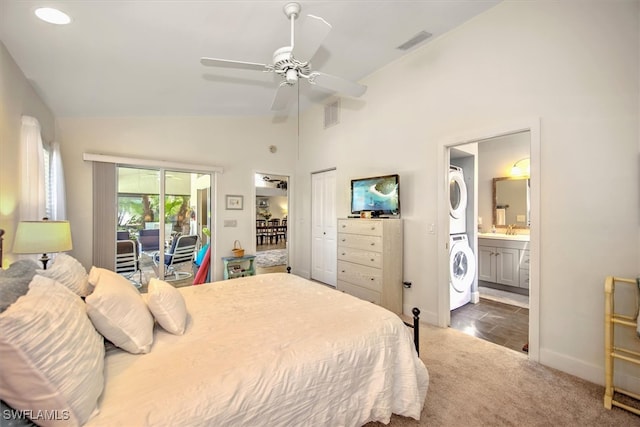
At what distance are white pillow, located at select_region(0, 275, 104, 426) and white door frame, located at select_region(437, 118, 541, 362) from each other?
121 inches

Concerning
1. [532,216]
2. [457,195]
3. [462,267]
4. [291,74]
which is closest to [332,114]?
[457,195]

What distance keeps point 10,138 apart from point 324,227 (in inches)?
154

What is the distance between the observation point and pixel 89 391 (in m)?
0.96

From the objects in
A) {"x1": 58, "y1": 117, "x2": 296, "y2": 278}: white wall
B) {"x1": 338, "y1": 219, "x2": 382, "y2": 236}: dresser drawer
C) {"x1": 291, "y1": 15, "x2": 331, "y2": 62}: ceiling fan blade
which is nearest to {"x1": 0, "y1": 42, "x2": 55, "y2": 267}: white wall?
{"x1": 58, "y1": 117, "x2": 296, "y2": 278}: white wall

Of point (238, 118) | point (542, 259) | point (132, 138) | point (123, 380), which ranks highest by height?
point (238, 118)

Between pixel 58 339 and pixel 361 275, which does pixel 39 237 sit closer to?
pixel 58 339

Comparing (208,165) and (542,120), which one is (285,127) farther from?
(542,120)

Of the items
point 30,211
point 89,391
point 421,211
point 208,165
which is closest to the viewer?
point 89,391

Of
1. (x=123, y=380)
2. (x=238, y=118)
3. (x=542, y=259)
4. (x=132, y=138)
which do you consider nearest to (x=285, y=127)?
(x=238, y=118)

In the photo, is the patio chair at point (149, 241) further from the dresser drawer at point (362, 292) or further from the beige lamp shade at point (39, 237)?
the dresser drawer at point (362, 292)

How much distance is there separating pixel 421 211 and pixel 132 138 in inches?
160

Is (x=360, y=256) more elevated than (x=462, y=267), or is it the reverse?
(x=360, y=256)

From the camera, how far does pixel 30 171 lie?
2.27 meters

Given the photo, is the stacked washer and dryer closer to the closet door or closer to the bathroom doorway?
the closet door
